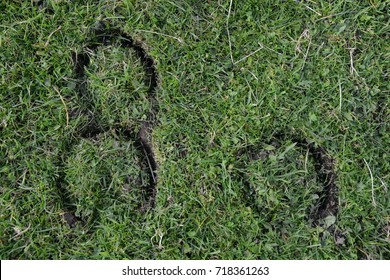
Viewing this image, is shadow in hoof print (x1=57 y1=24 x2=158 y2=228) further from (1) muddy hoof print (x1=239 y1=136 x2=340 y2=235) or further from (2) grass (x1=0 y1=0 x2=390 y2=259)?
(1) muddy hoof print (x1=239 y1=136 x2=340 y2=235)

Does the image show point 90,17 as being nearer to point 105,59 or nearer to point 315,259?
point 105,59

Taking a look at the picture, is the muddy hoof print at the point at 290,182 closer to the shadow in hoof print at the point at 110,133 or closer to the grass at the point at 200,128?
the grass at the point at 200,128

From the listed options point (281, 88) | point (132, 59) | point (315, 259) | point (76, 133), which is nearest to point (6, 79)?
point (76, 133)

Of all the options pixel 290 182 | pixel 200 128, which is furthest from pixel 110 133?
pixel 290 182

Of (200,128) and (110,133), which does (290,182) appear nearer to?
(200,128)

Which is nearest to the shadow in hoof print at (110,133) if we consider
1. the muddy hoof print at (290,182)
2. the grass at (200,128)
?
the grass at (200,128)

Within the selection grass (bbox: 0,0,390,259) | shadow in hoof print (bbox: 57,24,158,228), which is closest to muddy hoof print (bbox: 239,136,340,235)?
grass (bbox: 0,0,390,259)
